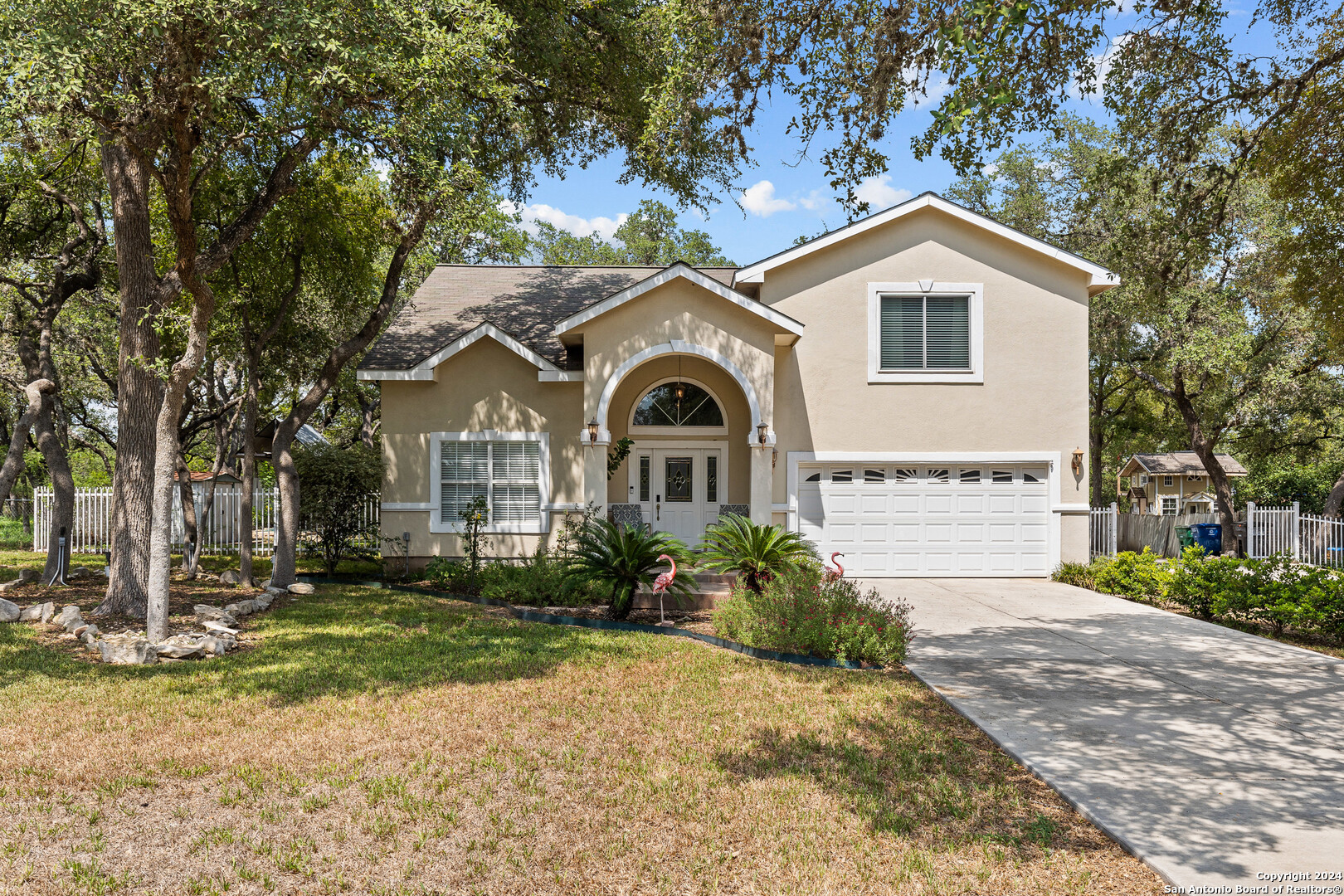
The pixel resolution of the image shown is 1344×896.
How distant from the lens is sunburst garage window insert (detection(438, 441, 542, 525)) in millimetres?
14891

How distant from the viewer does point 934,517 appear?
591 inches

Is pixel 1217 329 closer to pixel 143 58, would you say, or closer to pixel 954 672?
pixel 954 672

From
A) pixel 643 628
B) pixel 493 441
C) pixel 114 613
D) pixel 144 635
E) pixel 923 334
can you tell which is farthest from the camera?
pixel 923 334

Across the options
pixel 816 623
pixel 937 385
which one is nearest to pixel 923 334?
pixel 937 385

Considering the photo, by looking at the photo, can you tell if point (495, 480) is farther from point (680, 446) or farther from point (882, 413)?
point (882, 413)

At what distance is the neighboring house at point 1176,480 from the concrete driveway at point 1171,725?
2708cm

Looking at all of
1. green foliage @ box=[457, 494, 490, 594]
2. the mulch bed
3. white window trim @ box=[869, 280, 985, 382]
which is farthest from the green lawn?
white window trim @ box=[869, 280, 985, 382]

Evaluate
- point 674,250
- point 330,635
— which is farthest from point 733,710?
point 674,250

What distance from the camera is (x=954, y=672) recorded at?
7.93 meters

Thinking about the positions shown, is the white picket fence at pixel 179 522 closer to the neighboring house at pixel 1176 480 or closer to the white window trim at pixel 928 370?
the white window trim at pixel 928 370

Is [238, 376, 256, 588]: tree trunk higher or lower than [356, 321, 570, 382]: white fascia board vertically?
lower

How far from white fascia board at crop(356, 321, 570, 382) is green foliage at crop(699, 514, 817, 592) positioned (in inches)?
192

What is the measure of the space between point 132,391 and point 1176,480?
128ft

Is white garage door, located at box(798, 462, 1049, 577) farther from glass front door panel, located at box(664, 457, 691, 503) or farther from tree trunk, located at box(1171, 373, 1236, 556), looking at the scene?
tree trunk, located at box(1171, 373, 1236, 556)
